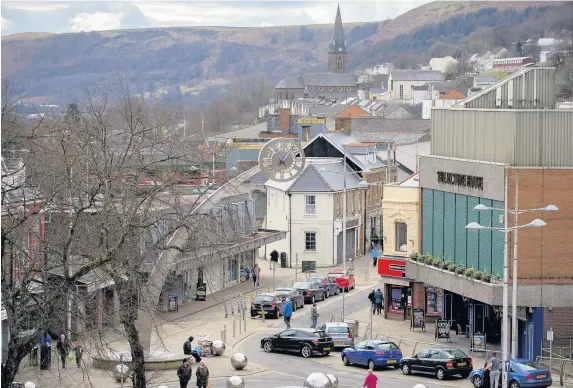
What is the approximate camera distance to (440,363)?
47.5m

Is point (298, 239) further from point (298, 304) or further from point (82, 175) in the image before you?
point (82, 175)

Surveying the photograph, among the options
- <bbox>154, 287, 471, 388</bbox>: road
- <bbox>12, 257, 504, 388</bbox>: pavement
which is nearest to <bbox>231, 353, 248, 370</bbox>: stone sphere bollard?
<bbox>12, 257, 504, 388</bbox>: pavement

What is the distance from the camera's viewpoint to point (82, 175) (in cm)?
4097

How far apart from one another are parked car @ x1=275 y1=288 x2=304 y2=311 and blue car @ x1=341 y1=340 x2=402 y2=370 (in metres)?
14.8

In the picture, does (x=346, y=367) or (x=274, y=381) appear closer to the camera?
(x=274, y=381)

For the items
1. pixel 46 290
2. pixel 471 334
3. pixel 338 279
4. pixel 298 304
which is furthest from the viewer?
pixel 338 279

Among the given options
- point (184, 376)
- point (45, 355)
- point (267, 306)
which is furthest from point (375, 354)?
point (267, 306)

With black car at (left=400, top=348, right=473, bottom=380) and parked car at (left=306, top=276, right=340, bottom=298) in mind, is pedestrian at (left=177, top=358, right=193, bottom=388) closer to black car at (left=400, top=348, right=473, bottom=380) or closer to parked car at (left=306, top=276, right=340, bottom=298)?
black car at (left=400, top=348, right=473, bottom=380)

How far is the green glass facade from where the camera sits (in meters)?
52.6

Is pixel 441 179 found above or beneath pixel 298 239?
above

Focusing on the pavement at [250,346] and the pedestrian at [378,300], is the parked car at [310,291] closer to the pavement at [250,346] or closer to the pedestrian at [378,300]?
the pavement at [250,346]

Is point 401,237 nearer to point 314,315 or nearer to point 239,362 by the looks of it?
point 314,315

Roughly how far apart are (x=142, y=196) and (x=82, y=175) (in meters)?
1.97

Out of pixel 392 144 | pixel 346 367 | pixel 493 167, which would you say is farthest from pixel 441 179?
pixel 392 144
